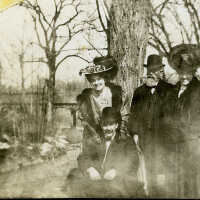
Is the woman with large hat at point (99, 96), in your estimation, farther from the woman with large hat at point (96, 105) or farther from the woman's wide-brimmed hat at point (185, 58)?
the woman's wide-brimmed hat at point (185, 58)

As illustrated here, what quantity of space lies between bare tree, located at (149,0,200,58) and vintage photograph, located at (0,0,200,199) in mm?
13

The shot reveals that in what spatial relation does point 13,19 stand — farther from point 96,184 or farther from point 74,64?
Result: point 96,184

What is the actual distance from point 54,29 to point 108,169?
2.10 metres

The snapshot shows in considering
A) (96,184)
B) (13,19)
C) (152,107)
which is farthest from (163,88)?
(13,19)

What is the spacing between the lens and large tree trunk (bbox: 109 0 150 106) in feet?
14.3

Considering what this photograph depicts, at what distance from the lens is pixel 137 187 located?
4195mm

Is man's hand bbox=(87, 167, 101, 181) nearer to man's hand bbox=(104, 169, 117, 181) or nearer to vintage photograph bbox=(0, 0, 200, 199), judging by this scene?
vintage photograph bbox=(0, 0, 200, 199)

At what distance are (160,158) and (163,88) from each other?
0.92 m

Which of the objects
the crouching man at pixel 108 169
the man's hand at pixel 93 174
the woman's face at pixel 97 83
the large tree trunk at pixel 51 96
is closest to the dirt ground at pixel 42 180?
the crouching man at pixel 108 169

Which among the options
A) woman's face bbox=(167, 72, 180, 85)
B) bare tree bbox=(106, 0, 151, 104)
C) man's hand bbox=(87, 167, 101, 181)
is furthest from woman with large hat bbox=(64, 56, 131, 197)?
woman's face bbox=(167, 72, 180, 85)

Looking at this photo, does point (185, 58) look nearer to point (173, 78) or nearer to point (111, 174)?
point (173, 78)

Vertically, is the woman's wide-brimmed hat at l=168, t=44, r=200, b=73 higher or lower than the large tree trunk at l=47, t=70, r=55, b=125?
higher

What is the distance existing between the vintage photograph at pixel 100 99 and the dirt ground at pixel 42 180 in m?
0.01

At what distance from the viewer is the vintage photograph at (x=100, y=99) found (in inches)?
165
